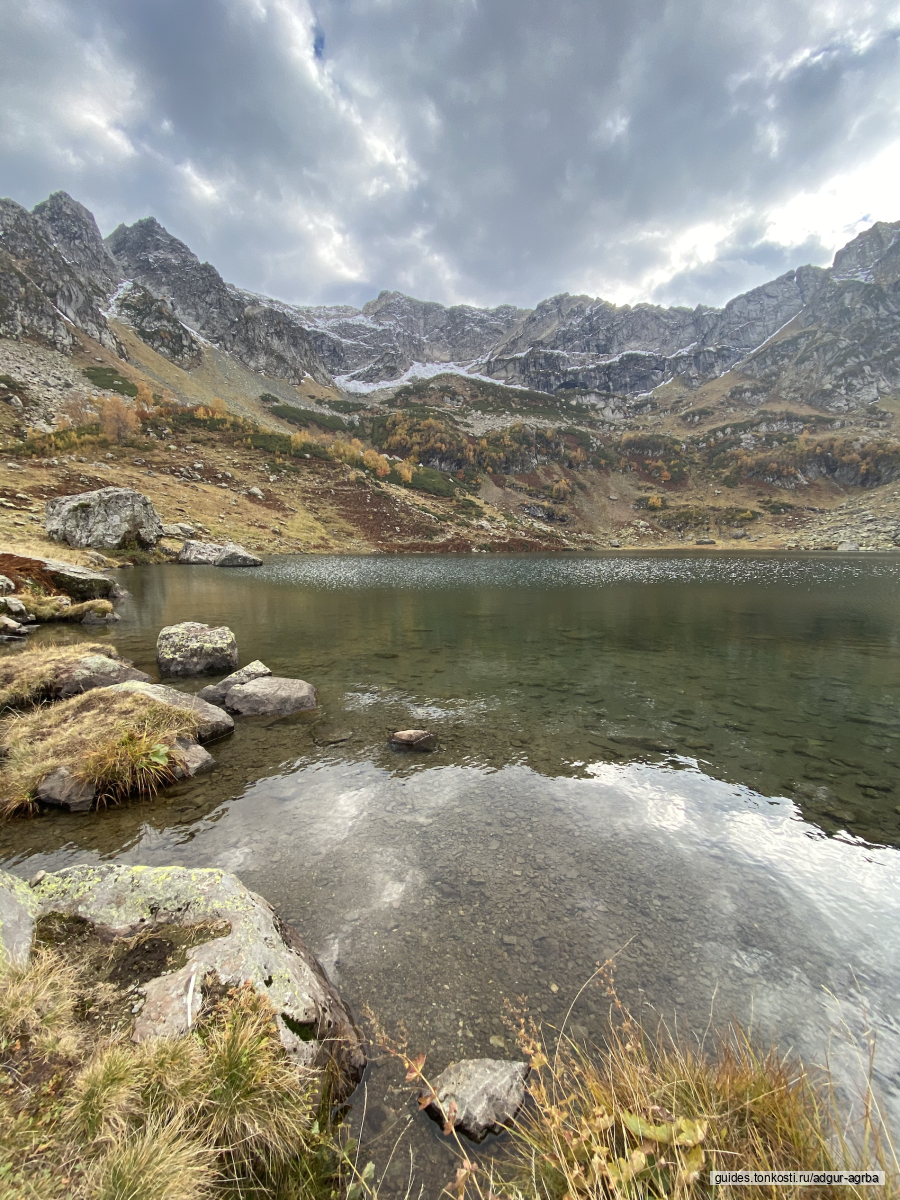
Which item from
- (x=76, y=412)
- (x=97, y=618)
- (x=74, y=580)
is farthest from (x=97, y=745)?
(x=76, y=412)

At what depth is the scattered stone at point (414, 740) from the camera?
1217 centimetres

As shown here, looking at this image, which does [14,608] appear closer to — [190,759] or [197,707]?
[197,707]

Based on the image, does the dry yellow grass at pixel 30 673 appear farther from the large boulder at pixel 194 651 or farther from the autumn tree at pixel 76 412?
the autumn tree at pixel 76 412

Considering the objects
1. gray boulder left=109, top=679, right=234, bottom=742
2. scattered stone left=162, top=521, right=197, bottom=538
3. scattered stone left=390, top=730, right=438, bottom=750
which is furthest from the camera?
scattered stone left=162, top=521, right=197, bottom=538

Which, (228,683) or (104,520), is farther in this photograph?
(104,520)

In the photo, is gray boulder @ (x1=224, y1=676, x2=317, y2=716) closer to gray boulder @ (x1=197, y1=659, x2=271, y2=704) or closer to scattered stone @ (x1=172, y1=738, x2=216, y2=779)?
gray boulder @ (x1=197, y1=659, x2=271, y2=704)

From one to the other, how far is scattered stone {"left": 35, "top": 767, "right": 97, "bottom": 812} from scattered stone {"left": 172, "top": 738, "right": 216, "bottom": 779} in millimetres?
1556

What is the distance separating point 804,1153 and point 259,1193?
3327 millimetres

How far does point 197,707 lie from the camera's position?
12.5 m

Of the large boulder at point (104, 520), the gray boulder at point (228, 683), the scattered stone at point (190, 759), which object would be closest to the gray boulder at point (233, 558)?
the large boulder at point (104, 520)

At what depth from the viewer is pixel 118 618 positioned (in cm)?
2566

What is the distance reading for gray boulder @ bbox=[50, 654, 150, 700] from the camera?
12938 mm

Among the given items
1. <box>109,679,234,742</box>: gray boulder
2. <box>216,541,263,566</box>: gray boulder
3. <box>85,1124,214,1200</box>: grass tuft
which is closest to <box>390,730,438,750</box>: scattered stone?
<box>109,679,234,742</box>: gray boulder

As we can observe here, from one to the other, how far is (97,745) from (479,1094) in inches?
379
